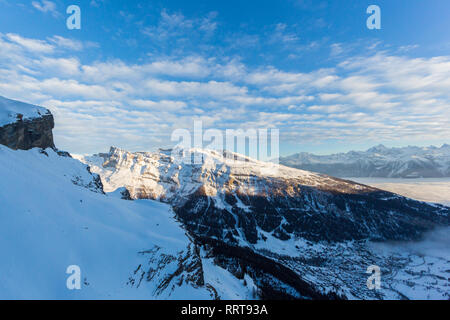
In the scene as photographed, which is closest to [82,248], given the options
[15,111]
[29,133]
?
[29,133]

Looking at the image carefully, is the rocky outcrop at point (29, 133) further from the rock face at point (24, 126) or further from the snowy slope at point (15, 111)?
the snowy slope at point (15, 111)

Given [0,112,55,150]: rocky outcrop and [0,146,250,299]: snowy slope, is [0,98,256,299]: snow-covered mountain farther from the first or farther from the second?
[0,112,55,150]: rocky outcrop

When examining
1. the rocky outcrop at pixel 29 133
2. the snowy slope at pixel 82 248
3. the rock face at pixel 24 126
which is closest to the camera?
the snowy slope at pixel 82 248

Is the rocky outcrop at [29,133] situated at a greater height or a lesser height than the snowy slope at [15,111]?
lesser

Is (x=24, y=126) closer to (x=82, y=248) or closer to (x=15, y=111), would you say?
(x=15, y=111)

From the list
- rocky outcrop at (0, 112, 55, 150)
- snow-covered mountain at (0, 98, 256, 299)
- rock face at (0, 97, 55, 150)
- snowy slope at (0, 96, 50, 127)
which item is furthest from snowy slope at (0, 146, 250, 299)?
snowy slope at (0, 96, 50, 127)

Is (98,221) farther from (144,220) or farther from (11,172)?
(11,172)

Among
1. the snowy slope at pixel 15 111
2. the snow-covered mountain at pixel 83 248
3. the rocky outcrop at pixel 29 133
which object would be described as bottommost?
the snow-covered mountain at pixel 83 248

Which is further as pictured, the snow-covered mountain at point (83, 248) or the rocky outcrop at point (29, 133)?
the rocky outcrop at point (29, 133)

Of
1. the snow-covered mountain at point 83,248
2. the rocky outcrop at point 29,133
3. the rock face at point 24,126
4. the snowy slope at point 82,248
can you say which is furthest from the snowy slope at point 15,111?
the snowy slope at point 82,248
